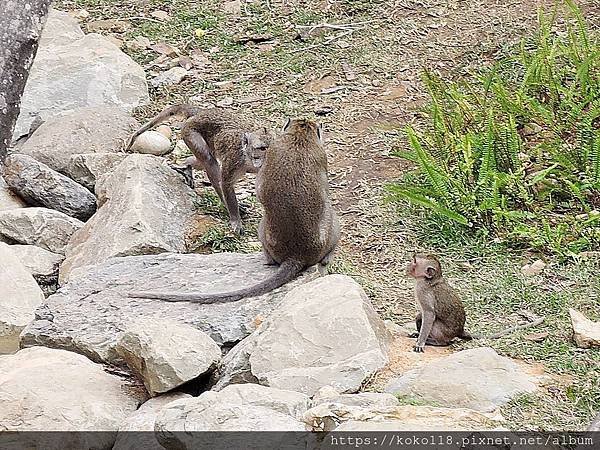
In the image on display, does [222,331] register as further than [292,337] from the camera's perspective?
Yes

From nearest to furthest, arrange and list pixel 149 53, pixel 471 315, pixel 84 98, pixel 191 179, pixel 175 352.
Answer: pixel 175 352 → pixel 471 315 → pixel 191 179 → pixel 84 98 → pixel 149 53

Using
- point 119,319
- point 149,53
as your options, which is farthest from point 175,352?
point 149,53

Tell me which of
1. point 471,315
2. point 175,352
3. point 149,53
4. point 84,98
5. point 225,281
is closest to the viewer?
point 175,352

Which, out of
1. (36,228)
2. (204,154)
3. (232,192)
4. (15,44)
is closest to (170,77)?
(204,154)

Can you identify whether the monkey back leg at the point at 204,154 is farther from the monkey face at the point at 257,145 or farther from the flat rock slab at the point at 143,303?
the flat rock slab at the point at 143,303

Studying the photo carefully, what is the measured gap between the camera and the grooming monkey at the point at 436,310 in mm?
5887

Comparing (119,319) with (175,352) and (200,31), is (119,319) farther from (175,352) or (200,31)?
(200,31)

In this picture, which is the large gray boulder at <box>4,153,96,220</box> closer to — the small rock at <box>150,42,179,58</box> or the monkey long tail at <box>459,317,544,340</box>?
the small rock at <box>150,42,179,58</box>

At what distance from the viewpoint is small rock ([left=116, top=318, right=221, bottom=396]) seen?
525 centimetres

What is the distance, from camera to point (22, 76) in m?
6.02

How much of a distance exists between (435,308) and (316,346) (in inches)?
33.8

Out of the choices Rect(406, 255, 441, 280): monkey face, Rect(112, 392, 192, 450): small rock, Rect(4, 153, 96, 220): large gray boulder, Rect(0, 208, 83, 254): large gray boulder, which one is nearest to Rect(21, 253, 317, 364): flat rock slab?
Rect(112, 392, 192, 450): small rock

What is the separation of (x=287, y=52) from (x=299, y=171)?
469 cm

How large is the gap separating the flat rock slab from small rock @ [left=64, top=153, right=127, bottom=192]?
2122mm
